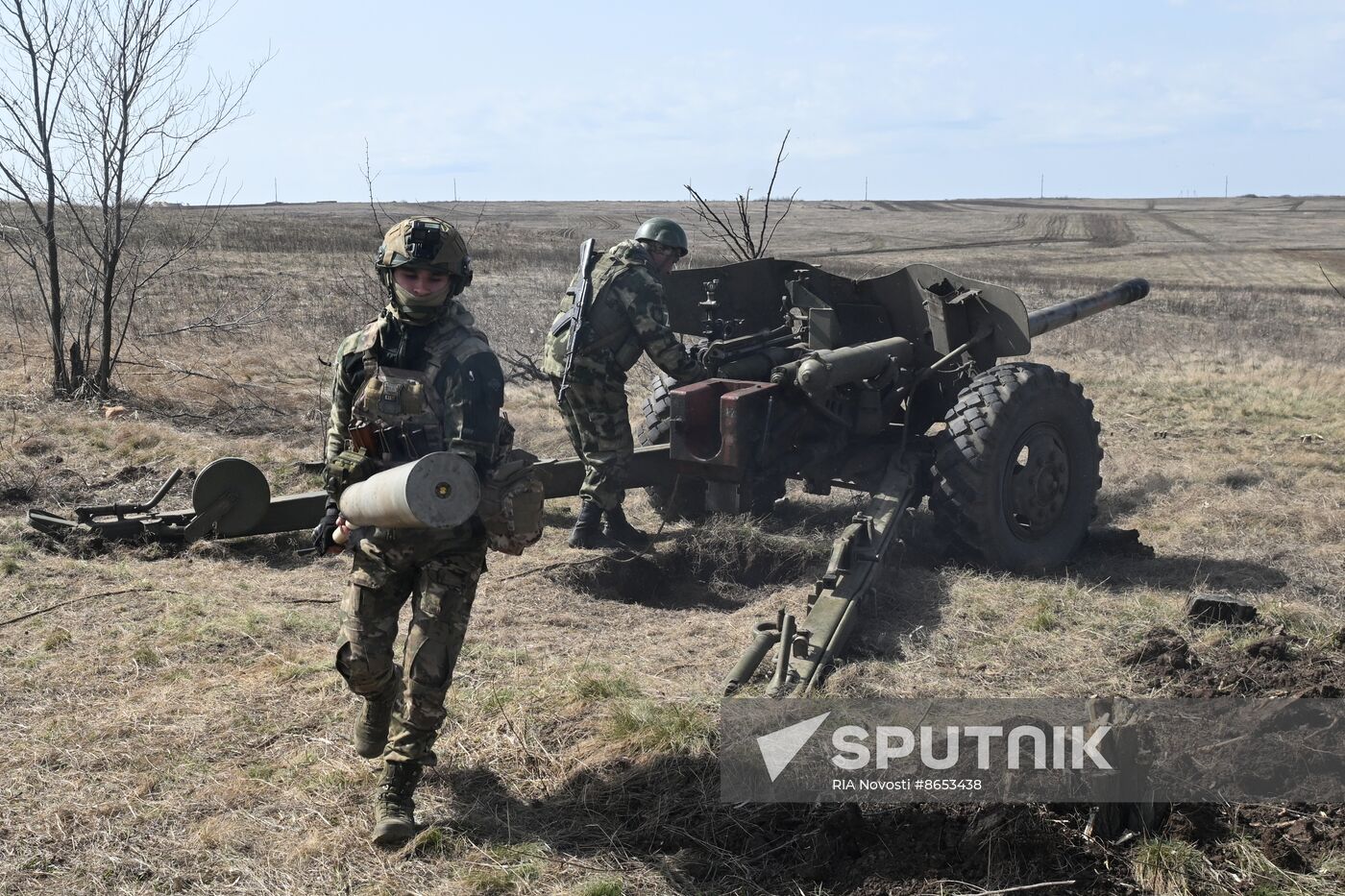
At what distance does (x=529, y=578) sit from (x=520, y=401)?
569 centimetres

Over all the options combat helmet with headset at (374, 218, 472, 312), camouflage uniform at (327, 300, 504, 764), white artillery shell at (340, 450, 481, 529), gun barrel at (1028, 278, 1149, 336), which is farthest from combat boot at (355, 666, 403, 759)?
gun barrel at (1028, 278, 1149, 336)

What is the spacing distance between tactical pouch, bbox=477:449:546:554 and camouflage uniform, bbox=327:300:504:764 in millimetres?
68

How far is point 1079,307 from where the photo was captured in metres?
8.57

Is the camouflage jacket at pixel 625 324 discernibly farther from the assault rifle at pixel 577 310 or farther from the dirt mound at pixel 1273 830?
the dirt mound at pixel 1273 830

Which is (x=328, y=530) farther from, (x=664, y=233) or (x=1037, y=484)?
(x=1037, y=484)

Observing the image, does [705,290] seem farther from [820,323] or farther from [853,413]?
[853,413]

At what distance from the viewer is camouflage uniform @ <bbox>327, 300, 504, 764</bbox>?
3.89 metres

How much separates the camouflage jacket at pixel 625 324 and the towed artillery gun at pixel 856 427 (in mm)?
241

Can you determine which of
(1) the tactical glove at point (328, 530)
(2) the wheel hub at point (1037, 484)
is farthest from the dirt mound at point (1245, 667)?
(1) the tactical glove at point (328, 530)

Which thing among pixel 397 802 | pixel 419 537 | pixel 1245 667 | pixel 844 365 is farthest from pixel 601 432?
pixel 1245 667

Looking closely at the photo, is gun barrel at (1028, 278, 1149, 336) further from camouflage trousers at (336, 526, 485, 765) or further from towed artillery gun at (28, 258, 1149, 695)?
camouflage trousers at (336, 526, 485, 765)

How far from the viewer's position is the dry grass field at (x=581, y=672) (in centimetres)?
368

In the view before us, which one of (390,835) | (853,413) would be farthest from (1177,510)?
(390,835)

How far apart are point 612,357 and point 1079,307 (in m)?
3.46
